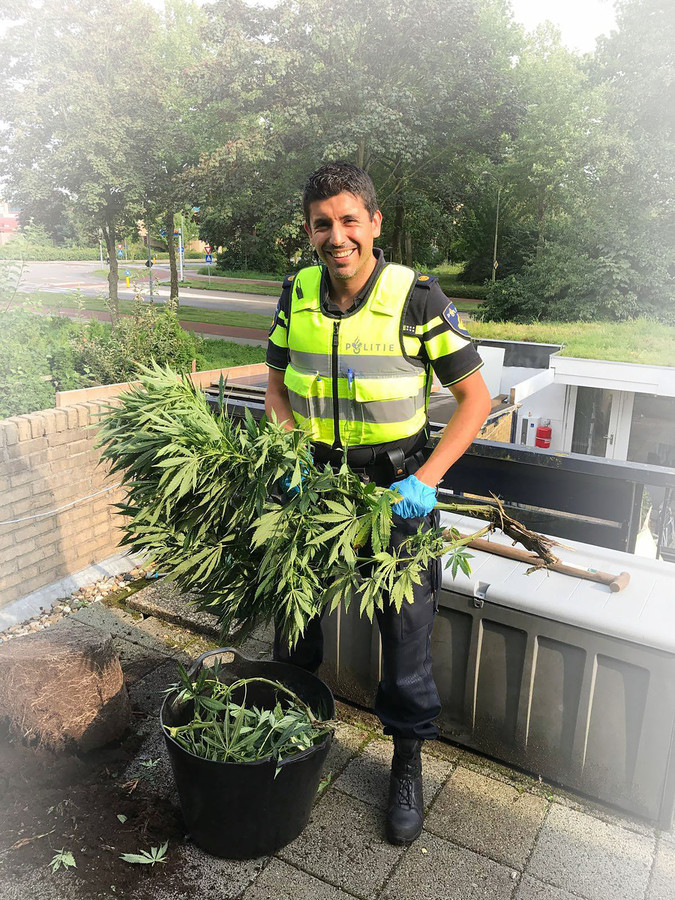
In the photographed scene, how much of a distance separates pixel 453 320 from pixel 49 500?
3.34 m

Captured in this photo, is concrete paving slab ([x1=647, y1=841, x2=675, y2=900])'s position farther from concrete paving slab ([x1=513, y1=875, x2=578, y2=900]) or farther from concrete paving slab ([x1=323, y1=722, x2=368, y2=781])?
concrete paving slab ([x1=323, y1=722, x2=368, y2=781])

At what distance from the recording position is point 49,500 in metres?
4.64

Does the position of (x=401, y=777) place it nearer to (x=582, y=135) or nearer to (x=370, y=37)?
(x=370, y=37)

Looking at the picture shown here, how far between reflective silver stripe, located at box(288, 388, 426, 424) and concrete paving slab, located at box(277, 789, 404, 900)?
1524 mm

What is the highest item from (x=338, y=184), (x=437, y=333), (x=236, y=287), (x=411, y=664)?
(x=338, y=184)

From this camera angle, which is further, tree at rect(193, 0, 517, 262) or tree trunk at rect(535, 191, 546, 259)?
tree trunk at rect(535, 191, 546, 259)

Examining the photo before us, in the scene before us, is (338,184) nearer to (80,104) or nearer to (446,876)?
(446,876)

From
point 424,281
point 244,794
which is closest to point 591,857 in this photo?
point 244,794

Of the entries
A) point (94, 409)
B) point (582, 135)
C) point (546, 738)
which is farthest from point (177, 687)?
point (582, 135)

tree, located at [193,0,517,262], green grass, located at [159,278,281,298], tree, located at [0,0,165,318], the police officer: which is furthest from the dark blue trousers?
green grass, located at [159,278,281,298]

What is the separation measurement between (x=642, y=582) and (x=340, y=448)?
4.49ft

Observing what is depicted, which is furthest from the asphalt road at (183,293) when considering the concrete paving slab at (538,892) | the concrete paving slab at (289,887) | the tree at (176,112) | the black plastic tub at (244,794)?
the concrete paving slab at (538,892)

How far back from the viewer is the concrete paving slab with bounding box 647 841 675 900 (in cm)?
230

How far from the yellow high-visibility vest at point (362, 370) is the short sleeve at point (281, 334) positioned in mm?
103
